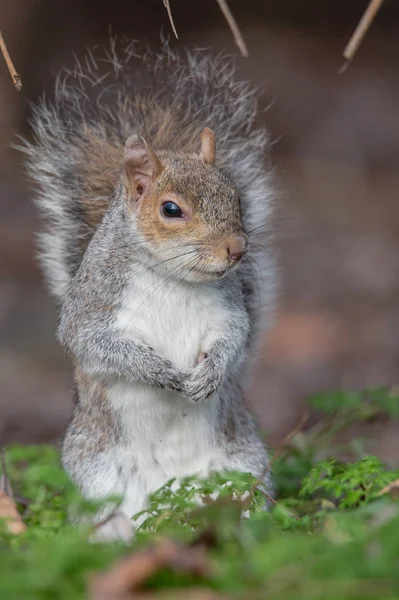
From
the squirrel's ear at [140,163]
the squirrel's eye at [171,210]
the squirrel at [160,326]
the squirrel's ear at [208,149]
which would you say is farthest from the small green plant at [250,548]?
the squirrel's ear at [208,149]

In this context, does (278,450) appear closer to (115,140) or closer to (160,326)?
(160,326)

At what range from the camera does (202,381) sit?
309 centimetres

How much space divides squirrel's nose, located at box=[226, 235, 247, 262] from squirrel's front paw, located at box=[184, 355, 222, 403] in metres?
0.40

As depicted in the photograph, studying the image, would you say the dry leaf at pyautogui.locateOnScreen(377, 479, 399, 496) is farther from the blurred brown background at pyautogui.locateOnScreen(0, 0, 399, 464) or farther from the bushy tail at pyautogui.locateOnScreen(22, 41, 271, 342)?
the blurred brown background at pyautogui.locateOnScreen(0, 0, 399, 464)

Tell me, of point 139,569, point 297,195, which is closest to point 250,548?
point 139,569

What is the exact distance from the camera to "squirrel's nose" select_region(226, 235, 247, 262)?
9.39 ft

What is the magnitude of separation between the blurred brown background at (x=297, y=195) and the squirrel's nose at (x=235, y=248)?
2531 mm

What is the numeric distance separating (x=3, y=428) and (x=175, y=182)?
10.3 ft

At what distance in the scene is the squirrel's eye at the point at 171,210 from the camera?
2.98 m

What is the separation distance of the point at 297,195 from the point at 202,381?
625 centimetres

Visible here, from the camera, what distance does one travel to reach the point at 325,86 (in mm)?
10680

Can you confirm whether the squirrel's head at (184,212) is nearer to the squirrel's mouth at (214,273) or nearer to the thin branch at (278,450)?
the squirrel's mouth at (214,273)

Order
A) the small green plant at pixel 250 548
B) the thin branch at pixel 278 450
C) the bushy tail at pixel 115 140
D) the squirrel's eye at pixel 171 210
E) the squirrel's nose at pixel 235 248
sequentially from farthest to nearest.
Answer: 1. the bushy tail at pixel 115 140
2. the squirrel's eye at pixel 171 210
3. the squirrel's nose at pixel 235 248
4. the thin branch at pixel 278 450
5. the small green plant at pixel 250 548

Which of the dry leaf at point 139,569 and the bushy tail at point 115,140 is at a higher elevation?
the bushy tail at point 115,140
